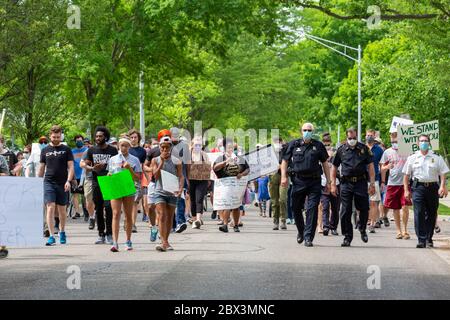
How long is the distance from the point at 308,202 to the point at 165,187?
2.39 metres

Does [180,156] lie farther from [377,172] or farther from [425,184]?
[377,172]

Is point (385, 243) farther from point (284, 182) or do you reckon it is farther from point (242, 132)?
point (242, 132)

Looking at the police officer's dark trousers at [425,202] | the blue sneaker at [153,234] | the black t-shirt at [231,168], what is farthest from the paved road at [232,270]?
the black t-shirt at [231,168]

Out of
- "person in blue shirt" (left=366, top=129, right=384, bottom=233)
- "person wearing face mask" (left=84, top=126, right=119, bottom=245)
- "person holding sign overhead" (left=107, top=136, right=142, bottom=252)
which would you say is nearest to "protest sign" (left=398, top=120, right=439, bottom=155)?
"person in blue shirt" (left=366, top=129, right=384, bottom=233)

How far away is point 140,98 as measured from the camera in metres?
37.7

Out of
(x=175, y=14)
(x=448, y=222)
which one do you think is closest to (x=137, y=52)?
(x=175, y=14)

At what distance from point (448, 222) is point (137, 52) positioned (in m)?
13.4

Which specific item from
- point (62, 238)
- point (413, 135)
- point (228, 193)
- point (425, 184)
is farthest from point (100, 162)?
point (413, 135)

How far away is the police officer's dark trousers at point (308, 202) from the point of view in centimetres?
1738

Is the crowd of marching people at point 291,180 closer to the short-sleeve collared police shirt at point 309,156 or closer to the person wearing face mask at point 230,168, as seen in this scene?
the short-sleeve collared police shirt at point 309,156

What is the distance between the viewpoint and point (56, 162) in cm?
1780

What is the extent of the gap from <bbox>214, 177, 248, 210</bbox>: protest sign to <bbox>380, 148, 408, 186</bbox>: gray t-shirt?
2.64 meters

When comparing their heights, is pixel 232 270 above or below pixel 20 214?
below
